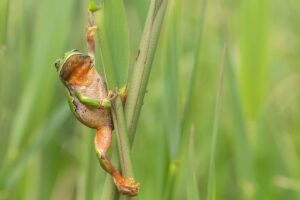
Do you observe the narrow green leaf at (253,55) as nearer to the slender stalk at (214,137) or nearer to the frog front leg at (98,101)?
the slender stalk at (214,137)

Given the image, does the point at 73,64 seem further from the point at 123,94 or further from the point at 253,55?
the point at 253,55

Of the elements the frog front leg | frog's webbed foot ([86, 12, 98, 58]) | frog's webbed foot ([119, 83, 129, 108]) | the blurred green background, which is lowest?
the blurred green background

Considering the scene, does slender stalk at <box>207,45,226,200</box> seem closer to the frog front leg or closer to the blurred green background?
the blurred green background

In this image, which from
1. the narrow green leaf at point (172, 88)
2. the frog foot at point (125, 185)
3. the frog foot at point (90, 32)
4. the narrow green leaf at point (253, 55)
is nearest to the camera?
the frog foot at point (125, 185)

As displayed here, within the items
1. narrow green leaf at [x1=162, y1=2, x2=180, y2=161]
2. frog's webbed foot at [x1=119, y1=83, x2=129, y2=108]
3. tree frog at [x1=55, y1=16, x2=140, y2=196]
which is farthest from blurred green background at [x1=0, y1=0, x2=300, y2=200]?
frog's webbed foot at [x1=119, y1=83, x2=129, y2=108]

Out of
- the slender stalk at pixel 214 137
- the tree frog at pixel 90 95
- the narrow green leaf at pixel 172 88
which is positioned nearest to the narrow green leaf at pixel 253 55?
the narrow green leaf at pixel 172 88

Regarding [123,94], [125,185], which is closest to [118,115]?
[123,94]
